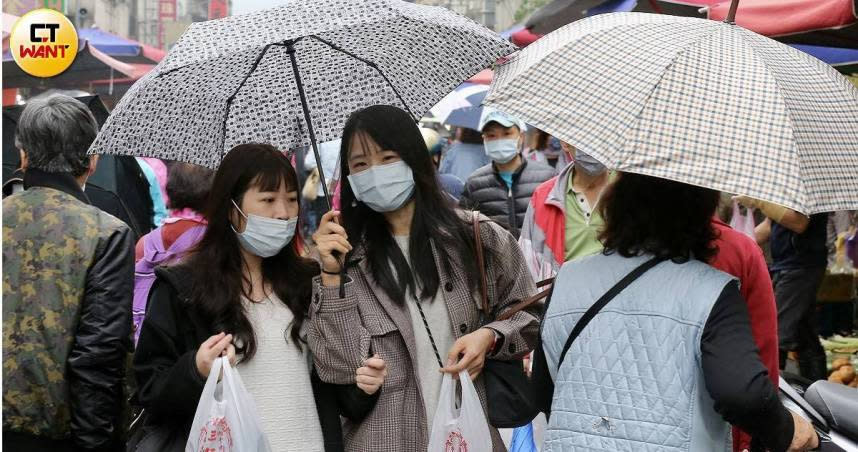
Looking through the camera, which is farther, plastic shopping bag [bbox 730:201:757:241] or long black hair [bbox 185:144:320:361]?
plastic shopping bag [bbox 730:201:757:241]

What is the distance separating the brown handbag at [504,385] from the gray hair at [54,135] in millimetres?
1757

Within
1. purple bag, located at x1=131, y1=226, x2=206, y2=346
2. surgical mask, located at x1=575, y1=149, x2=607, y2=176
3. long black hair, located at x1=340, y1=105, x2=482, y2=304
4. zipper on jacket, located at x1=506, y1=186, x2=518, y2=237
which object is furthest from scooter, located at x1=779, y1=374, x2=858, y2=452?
zipper on jacket, located at x1=506, y1=186, x2=518, y2=237

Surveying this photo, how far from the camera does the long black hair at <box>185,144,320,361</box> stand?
3.91 metres

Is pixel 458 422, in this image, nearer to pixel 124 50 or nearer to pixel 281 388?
pixel 281 388

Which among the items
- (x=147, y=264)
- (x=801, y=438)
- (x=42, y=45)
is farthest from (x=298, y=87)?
(x=42, y=45)

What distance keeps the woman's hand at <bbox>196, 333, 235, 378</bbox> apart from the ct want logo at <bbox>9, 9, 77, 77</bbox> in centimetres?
1019

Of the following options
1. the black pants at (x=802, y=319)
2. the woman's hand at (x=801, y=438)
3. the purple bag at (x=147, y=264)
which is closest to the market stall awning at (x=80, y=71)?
the purple bag at (x=147, y=264)

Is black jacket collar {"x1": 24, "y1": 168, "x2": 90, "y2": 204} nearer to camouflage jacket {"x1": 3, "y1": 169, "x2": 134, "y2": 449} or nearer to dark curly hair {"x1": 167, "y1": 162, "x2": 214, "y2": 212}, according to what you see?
camouflage jacket {"x1": 3, "y1": 169, "x2": 134, "y2": 449}

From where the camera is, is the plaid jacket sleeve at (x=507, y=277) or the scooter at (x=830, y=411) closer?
the plaid jacket sleeve at (x=507, y=277)

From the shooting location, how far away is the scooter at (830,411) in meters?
4.79

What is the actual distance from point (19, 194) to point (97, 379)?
31.9 inches

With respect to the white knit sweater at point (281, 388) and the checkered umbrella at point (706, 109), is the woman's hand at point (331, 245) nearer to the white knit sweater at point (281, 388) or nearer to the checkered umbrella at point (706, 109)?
the white knit sweater at point (281, 388)

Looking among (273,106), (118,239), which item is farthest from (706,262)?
(118,239)

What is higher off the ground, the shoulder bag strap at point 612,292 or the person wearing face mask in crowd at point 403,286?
the shoulder bag strap at point 612,292
